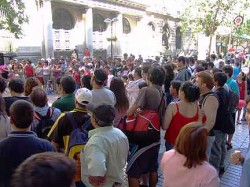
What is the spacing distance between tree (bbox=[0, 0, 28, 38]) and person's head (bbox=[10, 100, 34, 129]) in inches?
466

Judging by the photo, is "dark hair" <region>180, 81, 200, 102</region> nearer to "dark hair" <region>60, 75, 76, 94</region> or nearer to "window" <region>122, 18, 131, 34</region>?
"dark hair" <region>60, 75, 76, 94</region>

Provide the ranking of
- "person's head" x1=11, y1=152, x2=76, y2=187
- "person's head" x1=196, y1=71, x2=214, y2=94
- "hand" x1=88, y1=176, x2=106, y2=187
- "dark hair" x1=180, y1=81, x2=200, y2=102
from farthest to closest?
"person's head" x1=196, y1=71, x2=214, y2=94, "dark hair" x1=180, y1=81, x2=200, y2=102, "hand" x1=88, y1=176, x2=106, y2=187, "person's head" x1=11, y1=152, x2=76, y2=187

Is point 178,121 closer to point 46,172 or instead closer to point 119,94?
point 119,94

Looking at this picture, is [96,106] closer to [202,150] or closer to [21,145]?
[21,145]

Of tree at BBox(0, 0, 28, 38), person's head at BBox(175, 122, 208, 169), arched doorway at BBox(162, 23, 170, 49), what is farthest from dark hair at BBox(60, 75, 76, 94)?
arched doorway at BBox(162, 23, 170, 49)

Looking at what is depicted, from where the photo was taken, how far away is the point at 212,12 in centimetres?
2258

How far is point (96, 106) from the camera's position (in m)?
3.07

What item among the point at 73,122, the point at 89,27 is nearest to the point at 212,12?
the point at 89,27

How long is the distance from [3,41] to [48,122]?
62.4 ft

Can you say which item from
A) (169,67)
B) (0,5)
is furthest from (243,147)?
(0,5)

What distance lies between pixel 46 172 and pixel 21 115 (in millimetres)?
1406

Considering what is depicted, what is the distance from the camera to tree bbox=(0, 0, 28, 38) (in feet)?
45.8

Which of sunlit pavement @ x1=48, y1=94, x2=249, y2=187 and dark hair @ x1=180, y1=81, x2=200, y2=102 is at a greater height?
dark hair @ x1=180, y1=81, x2=200, y2=102

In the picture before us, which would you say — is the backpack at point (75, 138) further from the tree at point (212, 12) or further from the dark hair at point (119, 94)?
the tree at point (212, 12)
